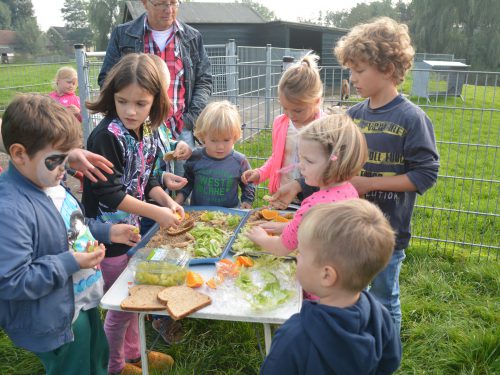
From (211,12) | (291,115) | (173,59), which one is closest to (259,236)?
(291,115)

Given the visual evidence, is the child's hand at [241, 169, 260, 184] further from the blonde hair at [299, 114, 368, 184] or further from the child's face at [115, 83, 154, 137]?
the blonde hair at [299, 114, 368, 184]

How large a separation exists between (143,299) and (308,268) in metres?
0.86

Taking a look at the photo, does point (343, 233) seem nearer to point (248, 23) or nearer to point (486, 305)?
point (486, 305)

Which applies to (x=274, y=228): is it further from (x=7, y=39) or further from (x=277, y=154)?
(x=7, y=39)

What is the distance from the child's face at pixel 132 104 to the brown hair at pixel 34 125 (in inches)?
21.4

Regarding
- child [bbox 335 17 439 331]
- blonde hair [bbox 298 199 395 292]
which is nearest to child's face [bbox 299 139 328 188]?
child [bbox 335 17 439 331]

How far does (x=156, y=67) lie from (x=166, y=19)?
1131mm

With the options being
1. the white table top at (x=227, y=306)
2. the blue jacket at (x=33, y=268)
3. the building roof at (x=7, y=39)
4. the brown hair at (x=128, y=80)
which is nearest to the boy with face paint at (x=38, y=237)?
the blue jacket at (x=33, y=268)

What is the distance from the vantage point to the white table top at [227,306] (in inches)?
72.6

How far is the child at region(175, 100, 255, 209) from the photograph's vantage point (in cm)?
300

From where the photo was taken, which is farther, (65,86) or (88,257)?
(65,86)

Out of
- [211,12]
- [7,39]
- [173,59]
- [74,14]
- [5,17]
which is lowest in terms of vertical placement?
[173,59]

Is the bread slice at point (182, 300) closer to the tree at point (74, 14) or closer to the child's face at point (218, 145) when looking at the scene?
the child's face at point (218, 145)

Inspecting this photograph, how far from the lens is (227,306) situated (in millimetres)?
1920
